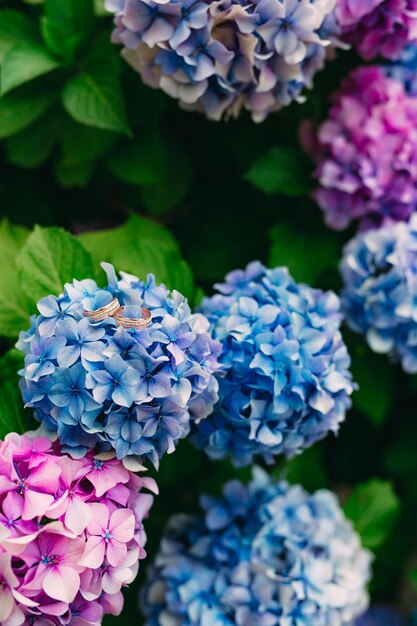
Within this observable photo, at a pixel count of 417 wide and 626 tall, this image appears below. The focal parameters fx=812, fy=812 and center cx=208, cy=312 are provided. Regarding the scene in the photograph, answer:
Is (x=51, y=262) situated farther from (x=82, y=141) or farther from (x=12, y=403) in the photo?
(x=82, y=141)

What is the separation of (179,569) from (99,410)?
0.42m

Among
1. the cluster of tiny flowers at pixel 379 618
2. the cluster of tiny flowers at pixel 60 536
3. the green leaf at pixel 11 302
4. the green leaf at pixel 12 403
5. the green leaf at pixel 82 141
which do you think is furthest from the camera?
the cluster of tiny flowers at pixel 379 618

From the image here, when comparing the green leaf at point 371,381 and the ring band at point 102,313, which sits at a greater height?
Answer: the ring band at point 102,313

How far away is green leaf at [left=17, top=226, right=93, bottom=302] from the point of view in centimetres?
101

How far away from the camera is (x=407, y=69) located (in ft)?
4.42

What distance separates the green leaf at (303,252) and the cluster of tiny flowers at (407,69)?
27cm

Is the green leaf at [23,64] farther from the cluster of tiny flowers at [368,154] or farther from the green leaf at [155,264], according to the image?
the cluster of tiny flowers at [368,154]

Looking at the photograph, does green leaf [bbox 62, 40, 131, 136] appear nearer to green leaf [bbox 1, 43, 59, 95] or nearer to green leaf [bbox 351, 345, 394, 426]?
green leaf [bbox 1, 43, 59, 95]

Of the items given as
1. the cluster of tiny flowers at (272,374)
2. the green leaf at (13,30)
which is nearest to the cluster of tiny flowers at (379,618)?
the cluster of tiny flowers at (272,374)

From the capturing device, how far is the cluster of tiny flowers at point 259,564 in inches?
43.1

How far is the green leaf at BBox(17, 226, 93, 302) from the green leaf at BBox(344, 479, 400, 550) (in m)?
0.67

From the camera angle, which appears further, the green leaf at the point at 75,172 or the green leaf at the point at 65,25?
the green leaf at the point at 75,172

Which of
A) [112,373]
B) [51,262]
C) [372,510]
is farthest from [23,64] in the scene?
[372,510]

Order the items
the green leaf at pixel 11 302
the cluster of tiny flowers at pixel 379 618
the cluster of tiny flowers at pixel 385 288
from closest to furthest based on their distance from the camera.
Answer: the green leaf at pixel 11 302
the cluster of tiny flowers at pixel 385 288
the cluster of tiny flowers at pixel 379 618
